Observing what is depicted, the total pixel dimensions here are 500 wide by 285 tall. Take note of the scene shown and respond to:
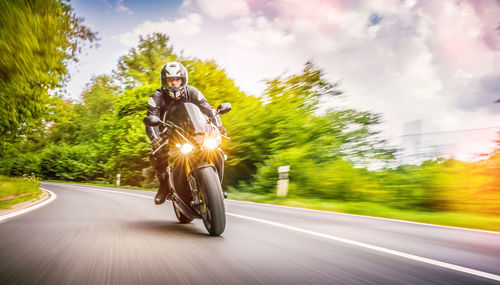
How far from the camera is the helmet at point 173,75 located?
457cm

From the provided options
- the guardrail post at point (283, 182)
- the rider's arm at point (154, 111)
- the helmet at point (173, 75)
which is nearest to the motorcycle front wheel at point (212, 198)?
the rider's arm at point (154, 111)

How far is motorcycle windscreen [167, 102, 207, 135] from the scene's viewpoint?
414 centimetres

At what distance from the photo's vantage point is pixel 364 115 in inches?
506

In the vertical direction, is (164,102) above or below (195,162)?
above

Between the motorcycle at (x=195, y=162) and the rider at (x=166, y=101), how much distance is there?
150mm

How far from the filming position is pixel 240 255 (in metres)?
3.24

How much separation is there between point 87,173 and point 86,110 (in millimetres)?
19460

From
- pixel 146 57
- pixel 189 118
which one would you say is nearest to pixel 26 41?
pixel 189 118

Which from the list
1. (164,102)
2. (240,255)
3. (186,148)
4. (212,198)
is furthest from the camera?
(164,102)

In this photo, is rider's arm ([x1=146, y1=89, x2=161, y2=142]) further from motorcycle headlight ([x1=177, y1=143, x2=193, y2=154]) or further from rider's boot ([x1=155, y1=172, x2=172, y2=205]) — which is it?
motorcycle headlight ([x1=177, y1=143, x2=193, y2=154])

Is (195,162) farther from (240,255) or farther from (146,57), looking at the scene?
(146,57)

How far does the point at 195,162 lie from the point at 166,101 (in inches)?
52.2

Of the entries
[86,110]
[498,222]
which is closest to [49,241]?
[498,222]

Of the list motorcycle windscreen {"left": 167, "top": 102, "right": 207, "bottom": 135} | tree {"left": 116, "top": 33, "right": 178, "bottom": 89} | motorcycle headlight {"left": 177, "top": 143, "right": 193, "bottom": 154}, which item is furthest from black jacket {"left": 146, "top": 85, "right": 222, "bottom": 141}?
tree {"left": 116, "top": 33, "right": 178, "bottom": 89}
